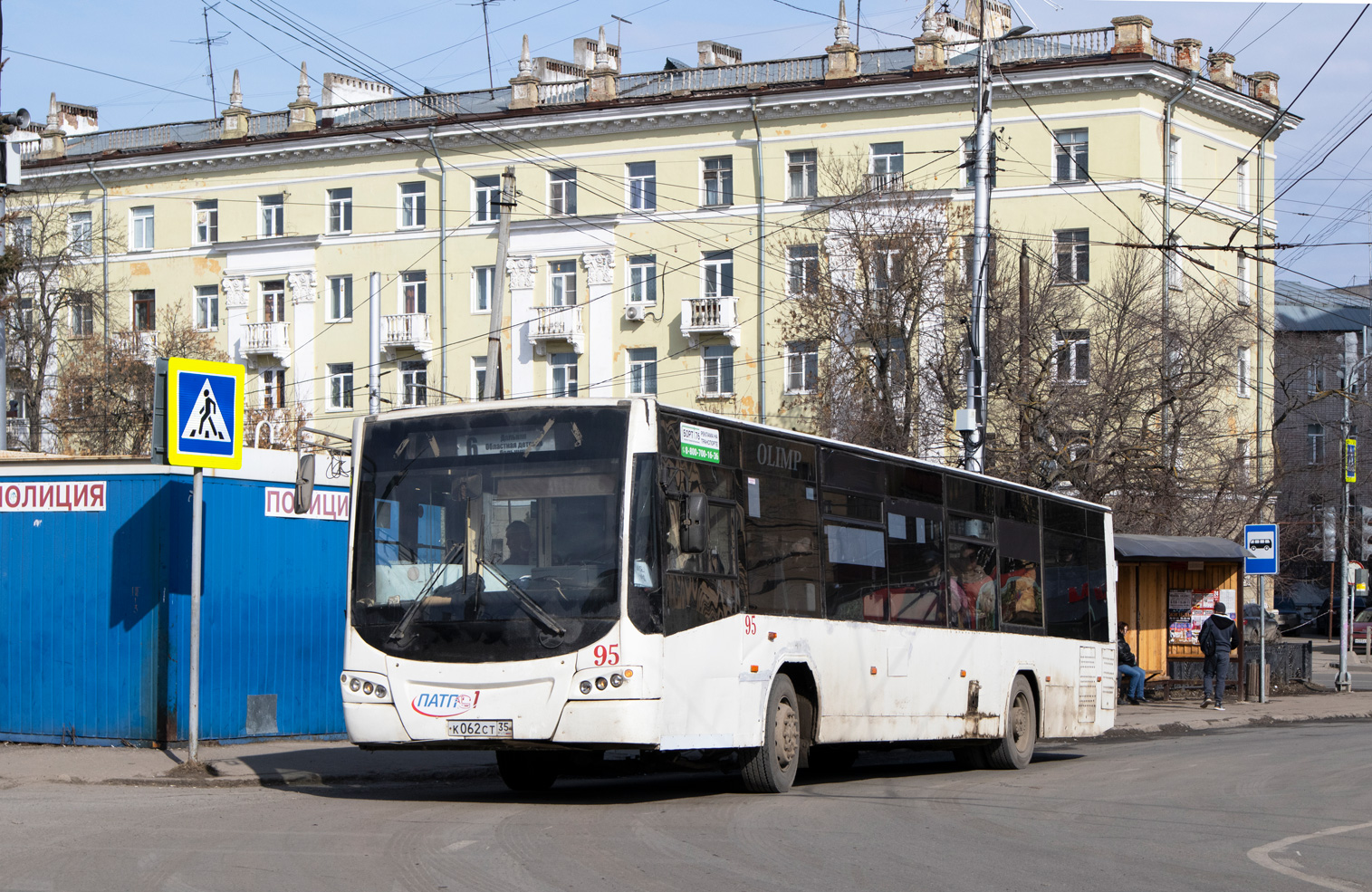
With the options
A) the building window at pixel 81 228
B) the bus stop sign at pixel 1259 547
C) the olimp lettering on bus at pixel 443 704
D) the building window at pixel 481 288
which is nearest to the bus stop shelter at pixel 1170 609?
the bus stop sign at pixel 1259 547

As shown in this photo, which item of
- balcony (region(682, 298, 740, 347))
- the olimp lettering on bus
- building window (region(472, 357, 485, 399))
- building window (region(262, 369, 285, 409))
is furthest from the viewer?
building window (region(262, 369, 285, 409))

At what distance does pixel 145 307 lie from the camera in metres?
61.7

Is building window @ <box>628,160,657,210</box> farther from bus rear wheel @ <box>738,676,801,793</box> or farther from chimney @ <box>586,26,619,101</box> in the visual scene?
bus rear wheel @ <box>738,676,801,793</box>

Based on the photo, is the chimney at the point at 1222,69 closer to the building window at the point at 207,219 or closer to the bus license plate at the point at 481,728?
the building window at the point at 207,219

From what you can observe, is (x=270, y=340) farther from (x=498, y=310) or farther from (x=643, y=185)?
(x=498, y=310)

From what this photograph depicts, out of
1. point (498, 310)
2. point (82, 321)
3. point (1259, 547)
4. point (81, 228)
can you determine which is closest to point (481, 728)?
point (498, 310)

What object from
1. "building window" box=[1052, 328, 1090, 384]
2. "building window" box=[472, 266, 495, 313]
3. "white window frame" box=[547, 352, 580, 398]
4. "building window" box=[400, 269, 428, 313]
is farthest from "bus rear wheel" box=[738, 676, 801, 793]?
"building window" box=[400, 269, 428, 313]

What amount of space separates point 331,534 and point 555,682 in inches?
268

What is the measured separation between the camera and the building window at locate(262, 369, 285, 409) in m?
59.2

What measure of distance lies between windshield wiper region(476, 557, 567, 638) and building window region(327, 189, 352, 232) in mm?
48792

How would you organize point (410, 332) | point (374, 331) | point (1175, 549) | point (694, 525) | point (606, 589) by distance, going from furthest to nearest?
point (374, 331), point (410, 332), point (1175, 549), point (694, 525), point (606, 589)

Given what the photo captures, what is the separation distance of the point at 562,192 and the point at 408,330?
23.7ft

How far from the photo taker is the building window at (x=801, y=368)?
166 ft

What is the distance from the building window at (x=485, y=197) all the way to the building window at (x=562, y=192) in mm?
1814
